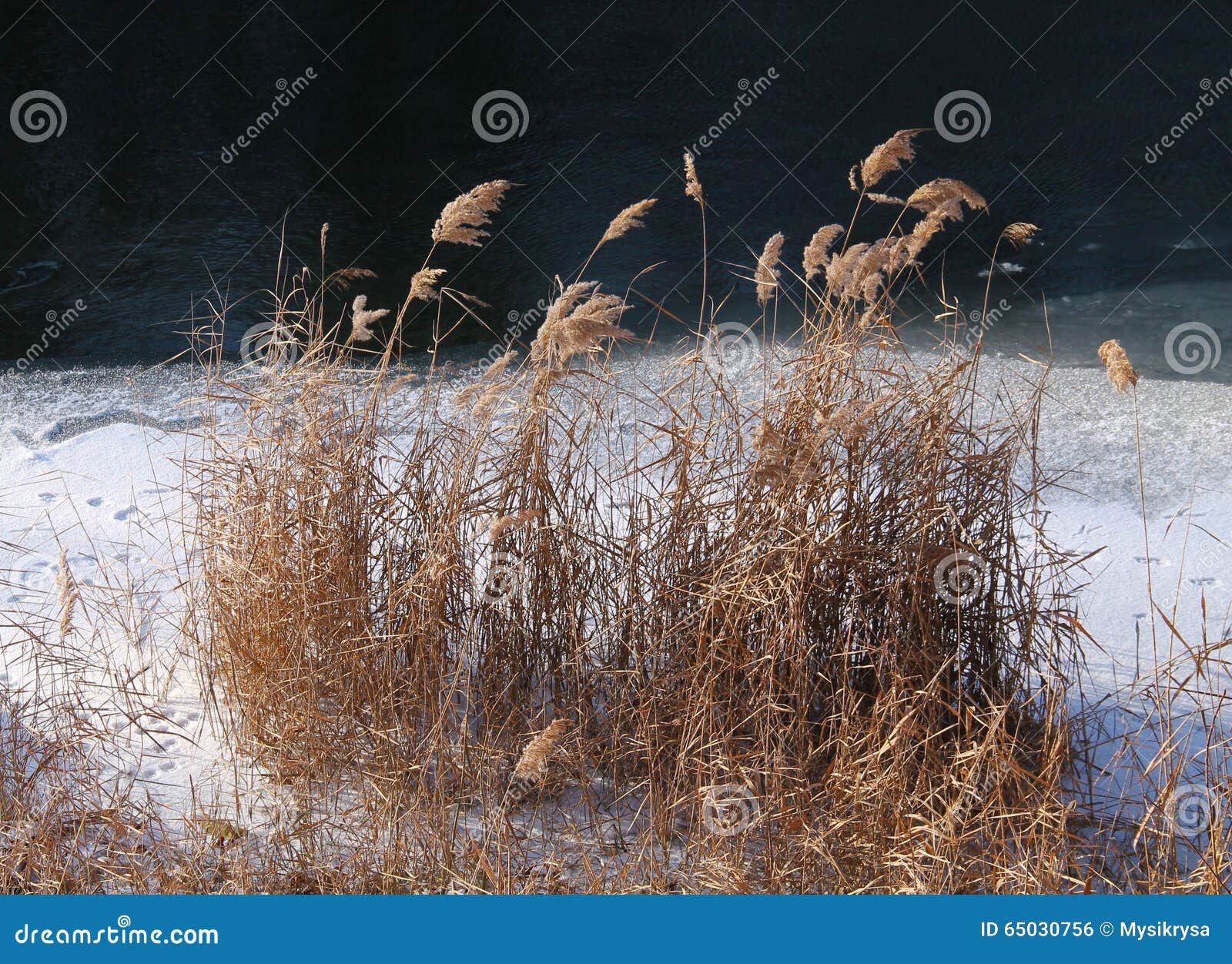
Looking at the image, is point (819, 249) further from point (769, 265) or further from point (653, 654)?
point (653, 654)

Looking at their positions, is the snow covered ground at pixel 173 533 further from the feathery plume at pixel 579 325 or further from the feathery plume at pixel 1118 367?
the feathery plume at pixel 579 325

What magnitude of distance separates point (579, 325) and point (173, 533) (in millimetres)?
1900

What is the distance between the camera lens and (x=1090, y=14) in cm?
979

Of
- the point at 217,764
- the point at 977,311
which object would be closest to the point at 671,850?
the point at 217,764

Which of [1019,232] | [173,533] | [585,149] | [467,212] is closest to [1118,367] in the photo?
[1019,232]

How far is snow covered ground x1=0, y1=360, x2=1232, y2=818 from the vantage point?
2.54 meters

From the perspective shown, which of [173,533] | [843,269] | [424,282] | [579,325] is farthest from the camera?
[173,533]

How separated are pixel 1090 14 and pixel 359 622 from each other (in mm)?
9583

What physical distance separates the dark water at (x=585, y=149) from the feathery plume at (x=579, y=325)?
279 centimetres

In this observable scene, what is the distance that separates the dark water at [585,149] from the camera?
5.86m

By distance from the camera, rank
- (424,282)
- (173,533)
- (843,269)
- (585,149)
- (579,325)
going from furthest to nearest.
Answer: (585,149) < (173,533) < (424,282) < (843,269) < (579,325)

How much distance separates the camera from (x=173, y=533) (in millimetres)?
3357

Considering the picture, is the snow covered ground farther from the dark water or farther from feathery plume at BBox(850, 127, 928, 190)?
feathery plume at BBox(850, 127, 928, 190)

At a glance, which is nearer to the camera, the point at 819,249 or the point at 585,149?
the point at 819,249
